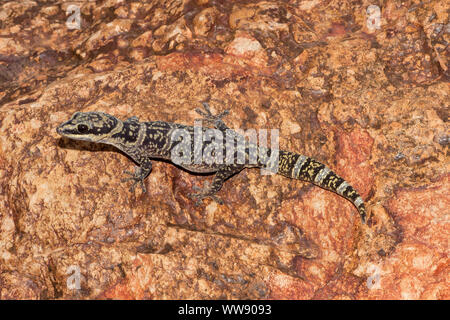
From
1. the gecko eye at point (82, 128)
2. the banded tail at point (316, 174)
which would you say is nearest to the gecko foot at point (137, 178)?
the gecko eye at point (82, 128)

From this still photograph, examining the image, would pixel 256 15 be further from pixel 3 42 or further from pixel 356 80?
pixel 3 42

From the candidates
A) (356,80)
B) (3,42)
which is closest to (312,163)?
(356,80)

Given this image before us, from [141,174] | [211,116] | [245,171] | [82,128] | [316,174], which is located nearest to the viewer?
[82,128]

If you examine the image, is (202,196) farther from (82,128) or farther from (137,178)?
(82,128)

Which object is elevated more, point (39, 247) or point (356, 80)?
point (356, 80)

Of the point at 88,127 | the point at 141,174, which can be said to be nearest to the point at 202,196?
the point at 141,174

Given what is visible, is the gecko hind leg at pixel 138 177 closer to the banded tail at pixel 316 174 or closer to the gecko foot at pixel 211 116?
the gecko foot at pixel 211 116

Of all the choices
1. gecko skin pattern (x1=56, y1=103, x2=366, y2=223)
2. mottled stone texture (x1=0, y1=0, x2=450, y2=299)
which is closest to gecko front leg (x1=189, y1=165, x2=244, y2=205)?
gecko skin pattern (x1=56, y1=103, x2=366, y2=223)
